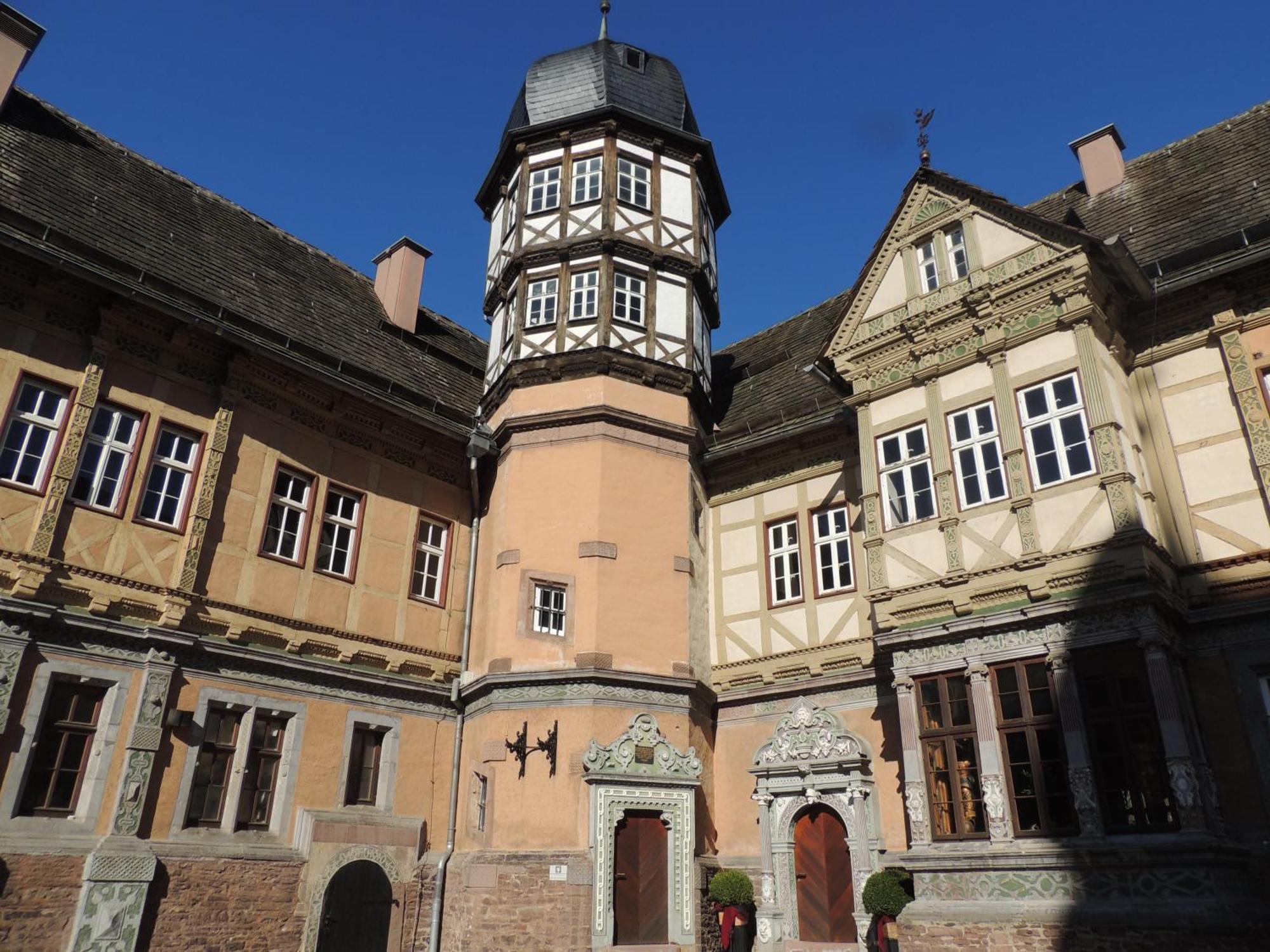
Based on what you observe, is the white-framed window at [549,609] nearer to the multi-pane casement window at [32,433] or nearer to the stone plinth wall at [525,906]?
the stone plinth wall at [525,906]

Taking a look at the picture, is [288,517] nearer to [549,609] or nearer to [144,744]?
[144,744]

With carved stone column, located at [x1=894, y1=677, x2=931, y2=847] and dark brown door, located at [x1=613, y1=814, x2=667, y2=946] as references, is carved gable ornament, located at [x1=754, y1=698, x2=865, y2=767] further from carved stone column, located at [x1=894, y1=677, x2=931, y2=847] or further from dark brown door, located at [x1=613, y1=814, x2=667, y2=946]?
dark brown door, located at [x1=613, y1=814, x2=667, y2=946]

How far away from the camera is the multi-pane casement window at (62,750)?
1094cm

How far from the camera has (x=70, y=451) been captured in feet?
39.2

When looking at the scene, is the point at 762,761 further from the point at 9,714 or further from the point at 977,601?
the point at 9,714

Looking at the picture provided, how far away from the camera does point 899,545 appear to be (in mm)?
13000

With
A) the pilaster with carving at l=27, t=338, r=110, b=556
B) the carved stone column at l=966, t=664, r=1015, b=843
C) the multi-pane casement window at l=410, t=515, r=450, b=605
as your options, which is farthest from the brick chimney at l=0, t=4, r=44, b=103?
the carved stone column at l=966, t=664, r=1015, b=843

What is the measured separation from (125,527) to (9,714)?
2.71 meters

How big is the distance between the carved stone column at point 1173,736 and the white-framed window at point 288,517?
1192 cm

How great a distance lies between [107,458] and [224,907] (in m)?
6.27

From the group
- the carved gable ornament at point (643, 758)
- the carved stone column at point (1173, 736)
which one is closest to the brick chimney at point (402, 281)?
the carved gable ornament at point (643, 758)

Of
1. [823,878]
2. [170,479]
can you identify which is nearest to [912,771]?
[823,878]

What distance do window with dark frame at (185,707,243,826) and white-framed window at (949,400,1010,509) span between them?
1082 cm

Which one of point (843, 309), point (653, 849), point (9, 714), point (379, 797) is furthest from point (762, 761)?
point (9, 714)
